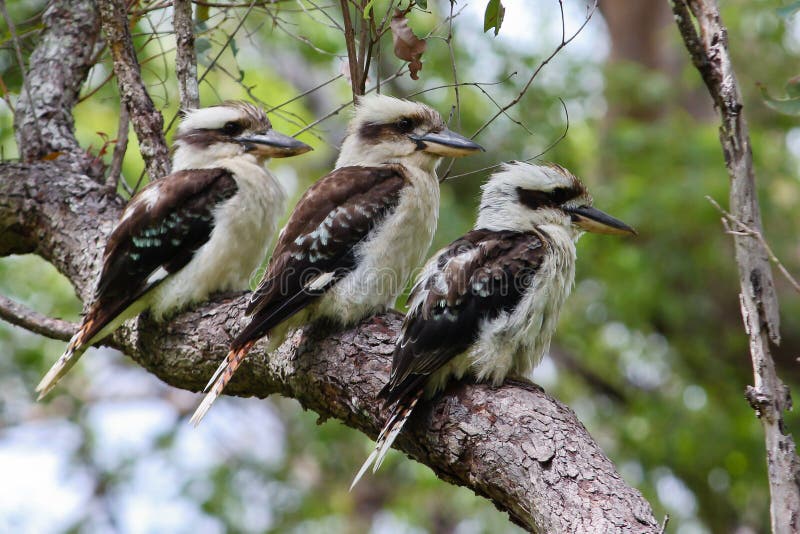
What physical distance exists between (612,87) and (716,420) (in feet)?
8.43

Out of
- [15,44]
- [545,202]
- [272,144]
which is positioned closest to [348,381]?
[545,202]

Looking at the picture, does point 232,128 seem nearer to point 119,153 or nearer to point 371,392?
point 119,153

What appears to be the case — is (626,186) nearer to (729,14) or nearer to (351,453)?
(729,14)

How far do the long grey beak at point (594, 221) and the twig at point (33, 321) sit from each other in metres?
1.78

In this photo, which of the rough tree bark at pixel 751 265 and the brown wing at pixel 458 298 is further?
the brown wing at pixel 458 298

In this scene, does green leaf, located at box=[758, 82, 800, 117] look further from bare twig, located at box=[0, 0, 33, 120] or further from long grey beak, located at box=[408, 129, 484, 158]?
bare twig, located at box=[0, 0, 33, 120]

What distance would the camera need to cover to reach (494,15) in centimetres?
274

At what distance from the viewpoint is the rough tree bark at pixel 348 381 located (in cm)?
212

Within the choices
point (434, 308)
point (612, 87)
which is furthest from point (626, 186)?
point (434, 308)

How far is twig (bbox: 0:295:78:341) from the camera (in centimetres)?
338

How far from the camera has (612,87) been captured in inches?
288

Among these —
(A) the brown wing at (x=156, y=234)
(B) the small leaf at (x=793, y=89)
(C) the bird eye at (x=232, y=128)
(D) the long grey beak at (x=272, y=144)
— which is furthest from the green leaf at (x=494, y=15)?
(C) the bird eye at (x=232, y=128)

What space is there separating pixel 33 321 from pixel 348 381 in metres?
1.35

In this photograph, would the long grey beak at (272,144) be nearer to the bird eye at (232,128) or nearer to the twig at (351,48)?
the bird eye at (232,128)
